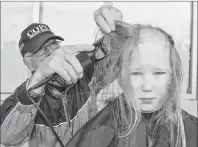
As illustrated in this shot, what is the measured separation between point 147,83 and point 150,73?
0.11 feet

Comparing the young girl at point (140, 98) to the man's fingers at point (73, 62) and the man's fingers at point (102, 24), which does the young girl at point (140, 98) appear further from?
the man's fingers at point (73, 62)

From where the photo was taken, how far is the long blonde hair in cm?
95

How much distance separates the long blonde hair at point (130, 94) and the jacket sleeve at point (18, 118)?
281mm

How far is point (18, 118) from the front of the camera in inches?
39.2

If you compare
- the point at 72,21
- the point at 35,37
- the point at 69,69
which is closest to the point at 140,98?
the point at 69,69

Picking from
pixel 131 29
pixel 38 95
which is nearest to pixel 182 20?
pixel 131 29

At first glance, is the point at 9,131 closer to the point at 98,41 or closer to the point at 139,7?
the point at 98,41

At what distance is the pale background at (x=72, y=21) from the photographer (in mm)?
1880

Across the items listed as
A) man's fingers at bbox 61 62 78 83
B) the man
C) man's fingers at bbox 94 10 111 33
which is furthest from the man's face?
man's fingers at bbox 61 62 78 83

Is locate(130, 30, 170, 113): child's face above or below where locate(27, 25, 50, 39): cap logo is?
below

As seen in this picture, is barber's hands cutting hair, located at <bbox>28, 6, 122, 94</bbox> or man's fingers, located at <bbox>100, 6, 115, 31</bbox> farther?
man's fingers, located at <bbox>100, 6, 115, 31</bbox>

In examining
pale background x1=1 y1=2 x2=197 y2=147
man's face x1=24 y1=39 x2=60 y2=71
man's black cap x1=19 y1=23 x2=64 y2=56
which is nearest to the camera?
man's face x1=24 y1=39 x2=60 y2=71

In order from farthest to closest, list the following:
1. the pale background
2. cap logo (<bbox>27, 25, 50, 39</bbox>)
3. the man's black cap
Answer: the pale background
cap logo (<bbox>27, 25, 50, 39</bbox>)
the man's black cap

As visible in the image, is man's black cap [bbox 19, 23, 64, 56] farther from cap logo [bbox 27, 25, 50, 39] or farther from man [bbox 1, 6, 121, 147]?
man [bbox 1, 6, 121, 147]
